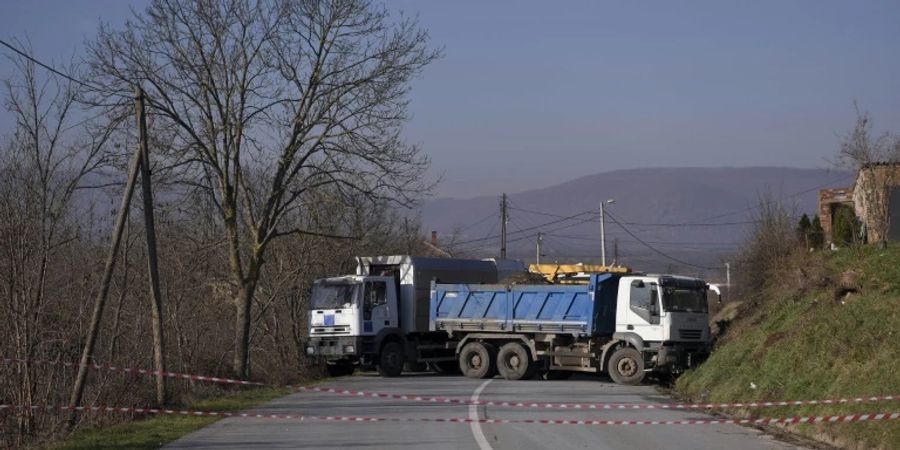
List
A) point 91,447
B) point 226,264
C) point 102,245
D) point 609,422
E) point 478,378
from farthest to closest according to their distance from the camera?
point 226,264 < point 478,378 < point 102,245 < point 609,422 < point 91,447

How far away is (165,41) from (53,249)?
904cm

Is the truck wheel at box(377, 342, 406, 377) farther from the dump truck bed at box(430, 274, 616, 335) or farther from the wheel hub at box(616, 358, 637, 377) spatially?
the wheel hub at box(616, 358, 637, 377)

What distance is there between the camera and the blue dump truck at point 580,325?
28.5 metres

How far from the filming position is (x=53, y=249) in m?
19.4

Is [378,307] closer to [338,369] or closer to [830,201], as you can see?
[338,369]

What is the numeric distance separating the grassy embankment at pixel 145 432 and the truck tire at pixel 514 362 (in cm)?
1096

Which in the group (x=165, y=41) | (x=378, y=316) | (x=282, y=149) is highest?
(x=165, y=41)

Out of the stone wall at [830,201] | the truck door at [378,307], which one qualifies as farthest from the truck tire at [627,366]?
the stone wall at [830,201]

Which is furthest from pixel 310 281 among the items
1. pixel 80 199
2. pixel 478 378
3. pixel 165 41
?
pixel 80 199

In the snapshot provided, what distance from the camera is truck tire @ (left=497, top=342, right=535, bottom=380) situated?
101 feet

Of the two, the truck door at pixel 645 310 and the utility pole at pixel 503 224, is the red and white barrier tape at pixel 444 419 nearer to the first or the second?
the truck door at pixel 645 310

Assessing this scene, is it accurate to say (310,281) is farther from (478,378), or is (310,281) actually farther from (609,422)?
(609,422)

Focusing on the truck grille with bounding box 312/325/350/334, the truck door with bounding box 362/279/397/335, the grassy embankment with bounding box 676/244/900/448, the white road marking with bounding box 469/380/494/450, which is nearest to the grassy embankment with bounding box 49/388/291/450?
the white road marking with bounding box 469/380/494/450

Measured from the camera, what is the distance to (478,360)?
32.0m
